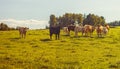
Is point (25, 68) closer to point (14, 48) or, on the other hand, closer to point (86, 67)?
point (86, 67)

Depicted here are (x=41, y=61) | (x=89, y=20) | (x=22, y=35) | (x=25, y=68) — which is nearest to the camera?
(x=25, y=68)

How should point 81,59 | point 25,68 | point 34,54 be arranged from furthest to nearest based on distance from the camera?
1. point 34,54
2. point 81,59
3. point 25,68

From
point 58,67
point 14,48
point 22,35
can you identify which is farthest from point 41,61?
point 22,35

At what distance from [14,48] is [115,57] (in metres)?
10.7

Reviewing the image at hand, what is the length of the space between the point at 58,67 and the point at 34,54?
622 centimetres

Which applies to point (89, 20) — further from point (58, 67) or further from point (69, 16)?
point (58, 67)

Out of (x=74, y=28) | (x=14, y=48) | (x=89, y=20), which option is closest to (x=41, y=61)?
(x=14, y=48)

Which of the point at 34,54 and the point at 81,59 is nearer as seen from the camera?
the point at 81,59

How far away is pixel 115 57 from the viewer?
89.0ft

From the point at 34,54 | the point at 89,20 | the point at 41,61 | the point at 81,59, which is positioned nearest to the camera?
the point at 41,61

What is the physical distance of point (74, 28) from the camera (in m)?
51.5

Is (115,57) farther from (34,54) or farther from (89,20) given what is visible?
(89,20)

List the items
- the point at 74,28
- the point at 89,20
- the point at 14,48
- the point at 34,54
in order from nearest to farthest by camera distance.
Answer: the point at 34,54 → the point at 14,48 → the point at 74,28 → the point at 89,20

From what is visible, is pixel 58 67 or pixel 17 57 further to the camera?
pixel 17 57
